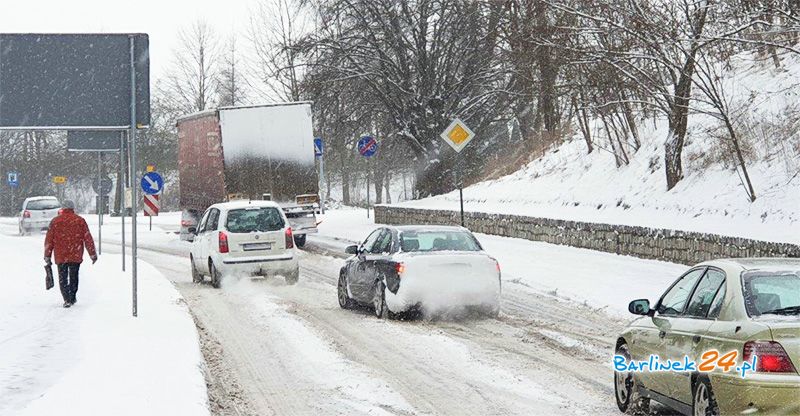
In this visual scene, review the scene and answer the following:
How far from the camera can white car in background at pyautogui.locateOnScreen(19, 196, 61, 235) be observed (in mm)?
46562

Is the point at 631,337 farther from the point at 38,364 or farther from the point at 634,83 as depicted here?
the point at 634,83

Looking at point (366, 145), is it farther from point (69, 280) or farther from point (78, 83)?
point (78, 83)

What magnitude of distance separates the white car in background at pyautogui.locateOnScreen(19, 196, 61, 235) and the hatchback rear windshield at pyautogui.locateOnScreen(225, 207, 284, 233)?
86.8ft

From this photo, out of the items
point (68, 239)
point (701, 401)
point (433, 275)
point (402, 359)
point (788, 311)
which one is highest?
point (68, 239)

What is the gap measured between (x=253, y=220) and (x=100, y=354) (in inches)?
406

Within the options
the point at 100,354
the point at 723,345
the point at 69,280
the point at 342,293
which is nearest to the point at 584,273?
the point at 342,293

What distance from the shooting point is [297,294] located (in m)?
20.0

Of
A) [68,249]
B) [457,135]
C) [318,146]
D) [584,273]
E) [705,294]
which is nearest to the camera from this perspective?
[705,294]

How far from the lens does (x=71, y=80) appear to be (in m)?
15.9

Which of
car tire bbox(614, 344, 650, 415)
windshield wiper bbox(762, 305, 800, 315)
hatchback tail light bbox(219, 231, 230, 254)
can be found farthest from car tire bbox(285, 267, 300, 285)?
windshield wiper bbox(762, 305, 800, 315)

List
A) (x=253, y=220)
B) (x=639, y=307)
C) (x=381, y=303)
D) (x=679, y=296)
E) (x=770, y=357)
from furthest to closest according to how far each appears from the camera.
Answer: (x=253, y=220) < (x=381, y=303) < (x=679, y=296) < (x=639, y=307) < (x=770, y=357)

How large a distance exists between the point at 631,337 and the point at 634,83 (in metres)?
16.1

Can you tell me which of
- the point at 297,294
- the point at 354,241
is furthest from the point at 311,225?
the point at 297,294

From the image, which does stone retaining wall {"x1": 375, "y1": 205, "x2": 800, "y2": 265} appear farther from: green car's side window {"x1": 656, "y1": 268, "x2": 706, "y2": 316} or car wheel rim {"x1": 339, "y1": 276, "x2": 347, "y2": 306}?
green car's side window {"x1": 656, "y1": 268, "x2": 706, "y2": 316}
